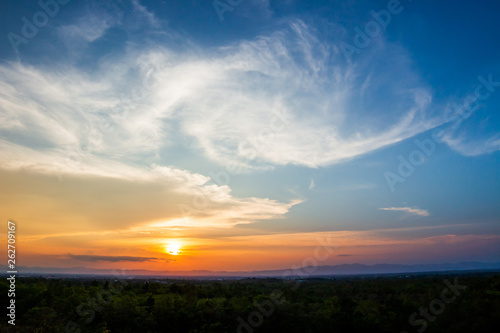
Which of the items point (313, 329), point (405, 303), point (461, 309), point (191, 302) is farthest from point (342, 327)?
point (191, 302)

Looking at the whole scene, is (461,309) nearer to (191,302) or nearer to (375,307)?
(375,307)

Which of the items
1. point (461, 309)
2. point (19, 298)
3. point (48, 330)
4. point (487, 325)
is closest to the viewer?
point (48, 330)

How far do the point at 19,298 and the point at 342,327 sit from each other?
28.4m

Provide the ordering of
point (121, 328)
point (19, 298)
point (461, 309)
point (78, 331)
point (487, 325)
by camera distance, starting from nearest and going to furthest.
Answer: point (78, 331) < point (487, 325) < point (461, 309) < point (121, 328) < point (19, 298)

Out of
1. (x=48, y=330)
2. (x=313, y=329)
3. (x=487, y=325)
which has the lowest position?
(x=313, y=329)

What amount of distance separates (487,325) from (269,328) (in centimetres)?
1546

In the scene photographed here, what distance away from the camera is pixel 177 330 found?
1046 inches

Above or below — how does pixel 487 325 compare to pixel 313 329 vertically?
above

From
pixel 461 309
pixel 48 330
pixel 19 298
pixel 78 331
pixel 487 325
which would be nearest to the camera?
pixel 48 330

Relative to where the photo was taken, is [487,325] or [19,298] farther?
[19,298]

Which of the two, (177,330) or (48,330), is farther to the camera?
(177,330)

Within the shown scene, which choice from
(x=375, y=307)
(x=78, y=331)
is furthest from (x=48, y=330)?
(x=375, y=307)

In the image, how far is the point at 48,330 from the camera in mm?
14422

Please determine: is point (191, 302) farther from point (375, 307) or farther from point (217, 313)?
point (375, 307)
